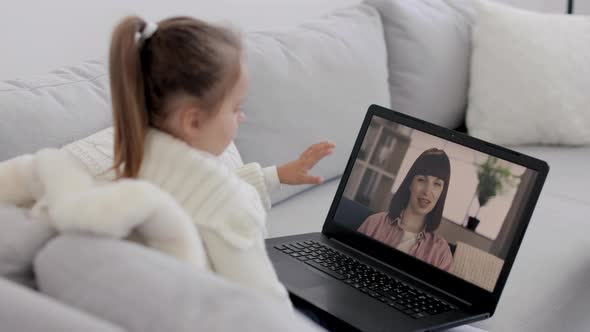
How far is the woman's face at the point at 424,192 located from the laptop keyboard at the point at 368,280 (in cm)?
14

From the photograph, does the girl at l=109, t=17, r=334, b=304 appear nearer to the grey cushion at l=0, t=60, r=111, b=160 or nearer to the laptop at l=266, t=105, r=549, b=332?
the laptop at l=266, t=105, r=549, b=332

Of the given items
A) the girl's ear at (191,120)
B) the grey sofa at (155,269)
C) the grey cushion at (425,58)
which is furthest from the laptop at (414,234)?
the grey cushion at (425,58)

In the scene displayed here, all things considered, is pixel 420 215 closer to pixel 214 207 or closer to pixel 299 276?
pixel 299 276

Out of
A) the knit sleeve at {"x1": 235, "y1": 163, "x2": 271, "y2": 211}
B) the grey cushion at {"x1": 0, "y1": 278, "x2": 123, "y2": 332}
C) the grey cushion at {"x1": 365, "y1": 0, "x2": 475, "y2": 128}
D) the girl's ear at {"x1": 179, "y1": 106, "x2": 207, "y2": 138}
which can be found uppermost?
the grey cushion at {"x1": 365, "y1": 0, "x2": 475, "y2": 128}

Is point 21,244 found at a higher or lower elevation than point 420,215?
lower

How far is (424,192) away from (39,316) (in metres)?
0.85

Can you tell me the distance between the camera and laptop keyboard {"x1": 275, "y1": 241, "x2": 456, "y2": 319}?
4.39 feet

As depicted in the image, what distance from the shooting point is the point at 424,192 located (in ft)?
4.94

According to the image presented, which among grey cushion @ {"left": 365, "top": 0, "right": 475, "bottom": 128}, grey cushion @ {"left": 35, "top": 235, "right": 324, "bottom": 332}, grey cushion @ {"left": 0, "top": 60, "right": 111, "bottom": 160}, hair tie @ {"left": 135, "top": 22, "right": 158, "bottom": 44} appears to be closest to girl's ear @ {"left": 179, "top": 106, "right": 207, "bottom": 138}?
hair tie @ {"left": 135, "top": 22, "right": 158, "bottom": 44}

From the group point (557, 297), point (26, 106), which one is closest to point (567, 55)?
point (557, 297)

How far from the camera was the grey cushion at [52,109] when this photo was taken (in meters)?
1.48

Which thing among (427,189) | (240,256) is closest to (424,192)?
(427,189)

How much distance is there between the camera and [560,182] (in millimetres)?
2119

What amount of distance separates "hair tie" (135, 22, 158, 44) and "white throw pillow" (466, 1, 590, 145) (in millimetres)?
1545
